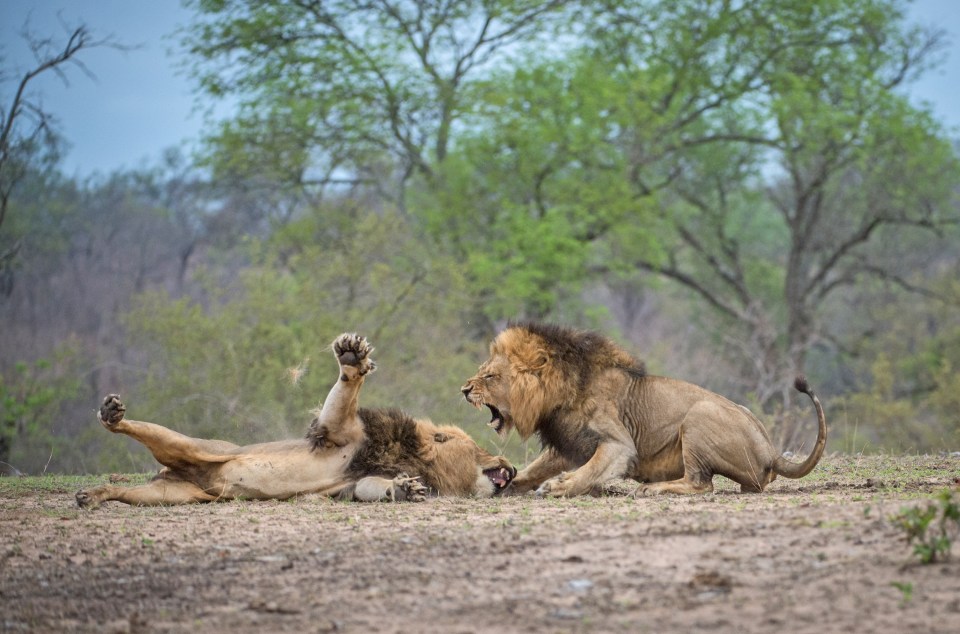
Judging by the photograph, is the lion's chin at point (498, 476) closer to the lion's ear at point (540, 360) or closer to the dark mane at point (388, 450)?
the dark mane at point (388, 450)

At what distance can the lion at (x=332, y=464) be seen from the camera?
280 inches

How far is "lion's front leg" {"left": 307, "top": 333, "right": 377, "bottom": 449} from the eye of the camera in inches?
269

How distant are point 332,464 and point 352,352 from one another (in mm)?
854

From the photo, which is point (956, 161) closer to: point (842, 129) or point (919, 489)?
point (842, 129)

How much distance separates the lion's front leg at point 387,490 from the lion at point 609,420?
2.29 feet

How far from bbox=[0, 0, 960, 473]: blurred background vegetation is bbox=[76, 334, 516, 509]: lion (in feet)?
33.6

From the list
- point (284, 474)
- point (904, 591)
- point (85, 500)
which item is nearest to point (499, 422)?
point (284, 474)

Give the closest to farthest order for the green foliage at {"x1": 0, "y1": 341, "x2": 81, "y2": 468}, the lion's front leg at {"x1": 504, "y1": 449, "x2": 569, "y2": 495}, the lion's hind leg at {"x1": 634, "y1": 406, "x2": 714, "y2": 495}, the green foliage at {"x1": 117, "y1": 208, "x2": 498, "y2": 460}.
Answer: the lion's hind leg at {"x1": 634, "y1": 406, "x2": 714, "y2": 495} → the lion's front leg at {"x1": 504, "y1": 449, "x2": 569, "y2": 495} → the green foliage at {"x1": 0, "y1": 341, "x2": 81, "y2": 468} → the green foliage at {"x1": 117, "y1": 208, "x2": 498, "y2": 460}

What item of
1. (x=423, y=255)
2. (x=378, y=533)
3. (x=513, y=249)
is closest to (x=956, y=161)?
(x=513, y=249)

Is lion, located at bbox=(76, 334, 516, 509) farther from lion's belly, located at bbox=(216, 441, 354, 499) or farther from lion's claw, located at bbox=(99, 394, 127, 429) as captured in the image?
A: lion's claw, located at bbox=(99, 394, 127, 429)

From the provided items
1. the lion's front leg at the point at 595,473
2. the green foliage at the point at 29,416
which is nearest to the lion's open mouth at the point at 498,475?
the lion's front leg at the point at 595,473

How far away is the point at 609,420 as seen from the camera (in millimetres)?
7352

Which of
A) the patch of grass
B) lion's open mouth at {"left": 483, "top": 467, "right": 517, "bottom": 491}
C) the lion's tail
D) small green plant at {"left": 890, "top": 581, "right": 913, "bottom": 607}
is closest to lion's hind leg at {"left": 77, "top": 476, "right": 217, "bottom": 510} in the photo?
the patch of grass

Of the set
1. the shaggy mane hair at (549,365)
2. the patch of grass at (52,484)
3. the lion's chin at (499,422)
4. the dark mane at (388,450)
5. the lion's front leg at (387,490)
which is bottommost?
the patch of grass at (52,484)
